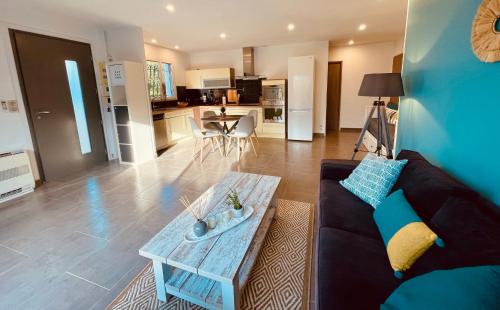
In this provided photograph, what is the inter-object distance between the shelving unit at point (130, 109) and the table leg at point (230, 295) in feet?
12.7

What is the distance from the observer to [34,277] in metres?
1.83

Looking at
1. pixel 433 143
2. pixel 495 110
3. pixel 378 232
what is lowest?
pixel 378 232

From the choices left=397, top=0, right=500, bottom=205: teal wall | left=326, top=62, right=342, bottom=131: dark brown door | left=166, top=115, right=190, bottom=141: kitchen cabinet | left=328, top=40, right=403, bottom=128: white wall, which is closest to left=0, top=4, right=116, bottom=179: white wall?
left=166, top=115, right=190, bottom=141: kitchen cabinet

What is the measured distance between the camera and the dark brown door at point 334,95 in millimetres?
7055

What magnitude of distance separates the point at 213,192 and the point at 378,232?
1.35 m

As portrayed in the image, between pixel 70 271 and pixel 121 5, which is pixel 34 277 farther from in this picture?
pixel 121 5

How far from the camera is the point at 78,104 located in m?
4.21

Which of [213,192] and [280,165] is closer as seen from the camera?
[213,192]

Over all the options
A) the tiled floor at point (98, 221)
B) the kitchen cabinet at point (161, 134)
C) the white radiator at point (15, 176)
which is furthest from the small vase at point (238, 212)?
the kitchen cabinet at point (161, 134)

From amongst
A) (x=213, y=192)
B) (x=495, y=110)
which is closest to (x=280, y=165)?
(x=213, y=192)

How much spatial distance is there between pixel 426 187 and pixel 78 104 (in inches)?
195

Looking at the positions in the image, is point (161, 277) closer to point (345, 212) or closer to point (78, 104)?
point (345, 212)

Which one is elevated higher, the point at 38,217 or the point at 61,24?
the point at 61,24

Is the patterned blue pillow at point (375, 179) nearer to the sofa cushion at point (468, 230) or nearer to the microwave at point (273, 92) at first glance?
the sofa cushion at point (468, 230)
